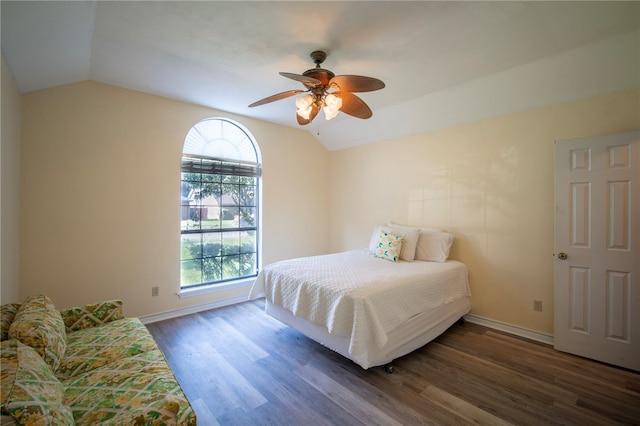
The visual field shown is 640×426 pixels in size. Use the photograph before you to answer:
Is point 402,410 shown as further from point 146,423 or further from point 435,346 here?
point 146,423

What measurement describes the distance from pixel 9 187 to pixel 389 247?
11.6ft

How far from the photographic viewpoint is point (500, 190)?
312 cm

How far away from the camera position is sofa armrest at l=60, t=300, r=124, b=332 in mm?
2062

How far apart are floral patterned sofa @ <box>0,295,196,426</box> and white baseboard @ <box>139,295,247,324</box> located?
3.98 feet

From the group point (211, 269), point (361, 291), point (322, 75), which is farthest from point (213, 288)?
point (322, 75)

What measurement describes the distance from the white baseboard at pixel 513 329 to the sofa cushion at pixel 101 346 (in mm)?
3264

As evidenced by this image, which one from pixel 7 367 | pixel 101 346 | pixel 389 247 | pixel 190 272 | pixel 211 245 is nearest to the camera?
pixel 7 367

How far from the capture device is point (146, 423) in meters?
1.17

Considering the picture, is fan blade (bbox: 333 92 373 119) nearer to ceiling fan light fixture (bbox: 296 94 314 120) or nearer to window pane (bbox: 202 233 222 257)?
ceiling fan light fixture (bbox: 296 94 314 120)

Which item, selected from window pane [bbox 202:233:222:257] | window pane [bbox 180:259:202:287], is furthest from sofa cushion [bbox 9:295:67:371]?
window pane [bbox 202:233:222:257]

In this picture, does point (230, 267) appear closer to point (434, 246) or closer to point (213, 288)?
point (213, 288)

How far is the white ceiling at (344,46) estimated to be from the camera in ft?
5.86

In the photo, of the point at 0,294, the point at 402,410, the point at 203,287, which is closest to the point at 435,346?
the point at 402,410

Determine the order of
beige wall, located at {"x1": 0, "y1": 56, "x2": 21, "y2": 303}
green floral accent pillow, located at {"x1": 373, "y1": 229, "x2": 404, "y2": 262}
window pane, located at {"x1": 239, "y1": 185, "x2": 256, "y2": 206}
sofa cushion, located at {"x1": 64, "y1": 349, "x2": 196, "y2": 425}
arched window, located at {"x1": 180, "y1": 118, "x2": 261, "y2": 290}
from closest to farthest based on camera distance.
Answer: sofa cushion, located at {"x1": 64, "y1": 349, "x2": 196, "y2": 425} < beige wall, located at {"x1": 0, "y1": 56, "x2": 21, "y2": 303} < green floral accent pillow, located at {"x1": 373, "y1": 229, "x2": 404, "y2": 262} < arched window, located at {"x1": 180, "y1": 118, "x2": 261, "y2": 290} < window pane, located at {"x1": 239, "y1": 185, "x2": 256, "y2": 206}
